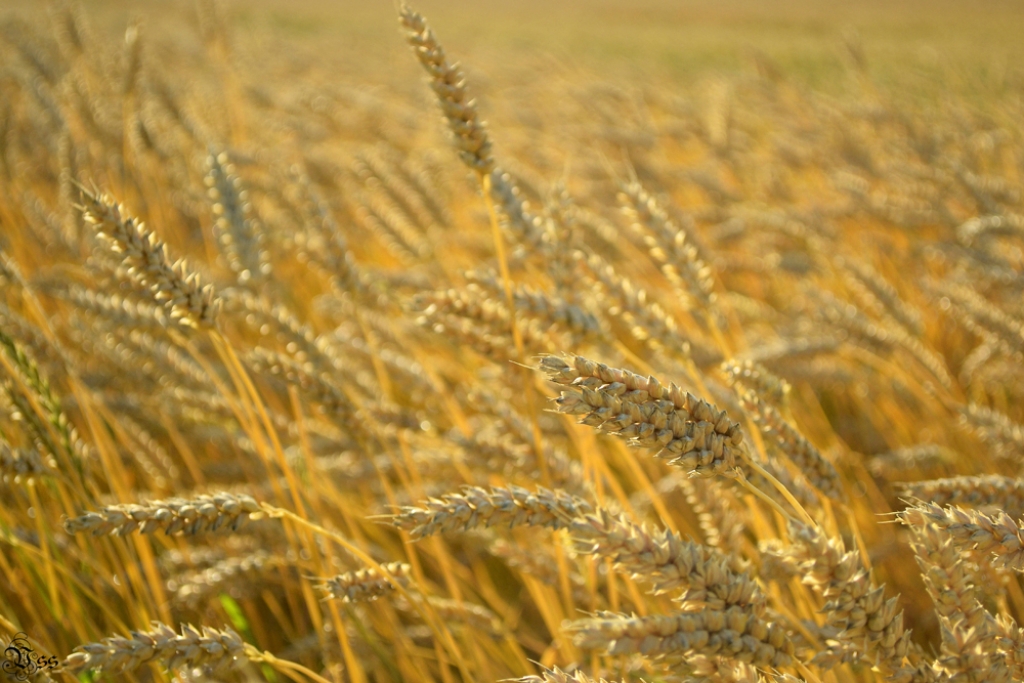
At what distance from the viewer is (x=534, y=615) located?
79.7 inches

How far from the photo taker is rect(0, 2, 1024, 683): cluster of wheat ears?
0.73 m

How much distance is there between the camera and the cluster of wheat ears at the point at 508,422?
0.73 metres

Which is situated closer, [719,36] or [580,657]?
[580,657]

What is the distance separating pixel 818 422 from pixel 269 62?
8.31 metres

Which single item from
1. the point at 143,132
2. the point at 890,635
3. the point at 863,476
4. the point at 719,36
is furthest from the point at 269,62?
the point at 719,36

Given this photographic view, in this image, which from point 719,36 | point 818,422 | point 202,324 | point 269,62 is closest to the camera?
point 202,324

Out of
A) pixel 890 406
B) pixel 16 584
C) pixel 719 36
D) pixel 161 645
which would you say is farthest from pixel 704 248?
pixel 719 36

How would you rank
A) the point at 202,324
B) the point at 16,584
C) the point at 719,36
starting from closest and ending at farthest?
the point at 202,324 → the point at 16,584 → the point at 719,36

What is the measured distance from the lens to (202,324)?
1.04 metres

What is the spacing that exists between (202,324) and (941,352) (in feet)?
8.60

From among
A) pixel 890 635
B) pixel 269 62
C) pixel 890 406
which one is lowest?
pixel 890 406

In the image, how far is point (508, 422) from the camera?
1.31 metres

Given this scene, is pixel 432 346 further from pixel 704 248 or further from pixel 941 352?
pixel 941 352

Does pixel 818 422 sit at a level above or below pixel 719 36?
below
